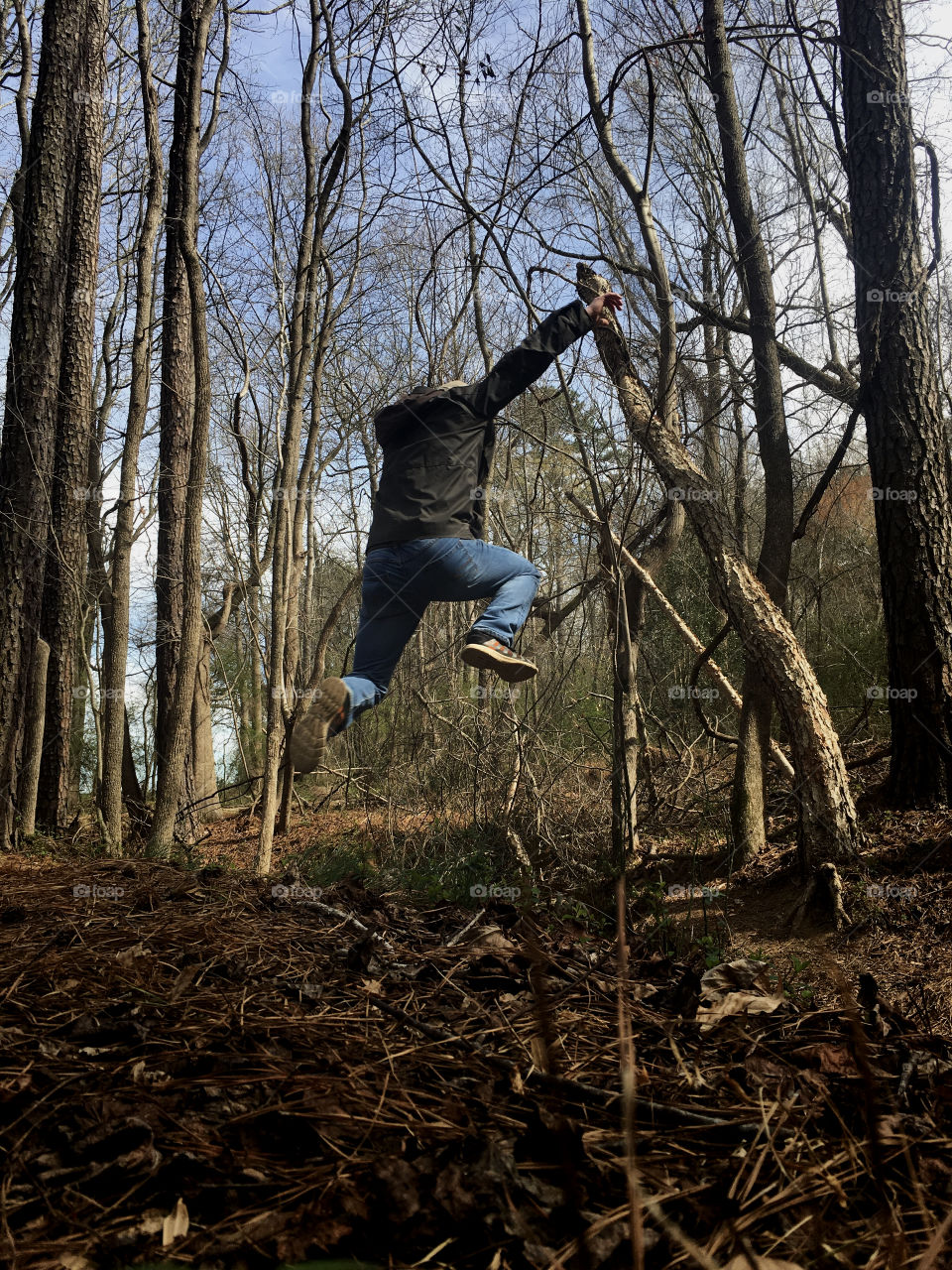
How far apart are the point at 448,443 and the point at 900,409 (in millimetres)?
3064

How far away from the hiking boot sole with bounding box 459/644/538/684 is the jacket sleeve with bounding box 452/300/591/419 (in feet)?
3.59

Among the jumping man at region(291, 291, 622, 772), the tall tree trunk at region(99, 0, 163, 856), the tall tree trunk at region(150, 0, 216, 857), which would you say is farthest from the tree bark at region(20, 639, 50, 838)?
the jumping man at region(291, 291, 622, 772)

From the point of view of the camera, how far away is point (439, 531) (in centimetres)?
379

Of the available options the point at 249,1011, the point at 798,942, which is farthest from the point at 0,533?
the point at 798,942

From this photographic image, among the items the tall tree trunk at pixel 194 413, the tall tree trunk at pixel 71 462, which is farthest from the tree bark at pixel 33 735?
the tall tree trunk at pixel 194 413

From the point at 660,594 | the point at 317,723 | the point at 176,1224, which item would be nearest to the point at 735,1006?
the point at 176,1224

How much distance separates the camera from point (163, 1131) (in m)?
1.40

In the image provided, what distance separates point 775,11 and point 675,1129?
11358 mm

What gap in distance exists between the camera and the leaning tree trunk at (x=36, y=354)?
249 inches

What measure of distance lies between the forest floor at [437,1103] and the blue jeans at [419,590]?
4.26 feet

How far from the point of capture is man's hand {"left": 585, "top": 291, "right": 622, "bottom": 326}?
3.93 metres

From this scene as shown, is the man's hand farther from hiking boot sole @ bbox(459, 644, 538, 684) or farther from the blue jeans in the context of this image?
hiking boot sole @ bbox(459, 644, 538, 684)

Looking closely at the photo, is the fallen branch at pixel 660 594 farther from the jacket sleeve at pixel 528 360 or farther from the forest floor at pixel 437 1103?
the forest floor at pixel 437 1103

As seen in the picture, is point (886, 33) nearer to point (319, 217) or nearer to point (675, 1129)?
point (319, 217)
